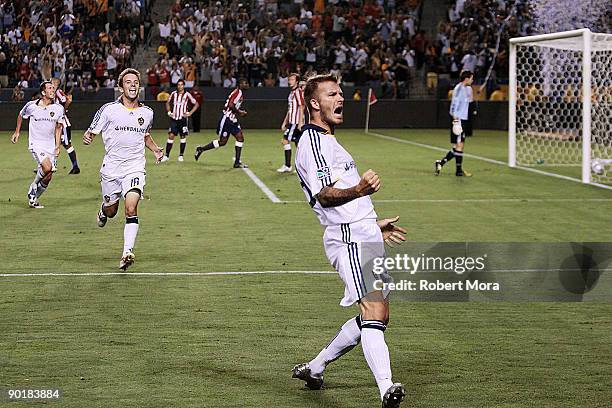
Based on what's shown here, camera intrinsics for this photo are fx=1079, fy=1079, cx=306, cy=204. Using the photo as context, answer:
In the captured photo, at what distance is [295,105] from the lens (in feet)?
76.1

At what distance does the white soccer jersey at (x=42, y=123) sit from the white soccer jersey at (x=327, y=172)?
1173 centimetres

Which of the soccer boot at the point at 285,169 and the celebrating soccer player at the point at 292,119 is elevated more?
the celebrating soccer player at the point at 292,119

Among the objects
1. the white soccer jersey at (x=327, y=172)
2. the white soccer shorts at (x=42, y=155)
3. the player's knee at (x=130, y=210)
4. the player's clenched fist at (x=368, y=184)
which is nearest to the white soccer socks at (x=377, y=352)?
the white soccer jersey at (x=327, y=172)

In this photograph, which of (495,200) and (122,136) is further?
(495,200)

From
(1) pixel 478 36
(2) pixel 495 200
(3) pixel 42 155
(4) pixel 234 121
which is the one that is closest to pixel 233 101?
(4) pixel 234 121

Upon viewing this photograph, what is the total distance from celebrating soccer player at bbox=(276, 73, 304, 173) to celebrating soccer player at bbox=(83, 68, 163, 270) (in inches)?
417

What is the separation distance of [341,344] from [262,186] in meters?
13.4

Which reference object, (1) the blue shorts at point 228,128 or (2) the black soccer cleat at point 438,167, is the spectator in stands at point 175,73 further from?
(2) the black soccer cleat at point 438,167

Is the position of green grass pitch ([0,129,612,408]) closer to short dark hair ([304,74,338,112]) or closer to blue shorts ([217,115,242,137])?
short dark hair ([304,74,338,112])

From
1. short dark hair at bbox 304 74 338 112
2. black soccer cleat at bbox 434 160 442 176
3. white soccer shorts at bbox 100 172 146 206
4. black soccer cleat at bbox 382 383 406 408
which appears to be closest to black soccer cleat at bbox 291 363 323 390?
black soccer cleat at bbox 382 383 406 408

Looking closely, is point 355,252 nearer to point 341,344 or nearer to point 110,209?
point 341,344

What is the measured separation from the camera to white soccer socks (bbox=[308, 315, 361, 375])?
254 inches

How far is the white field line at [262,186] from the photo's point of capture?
17.8 meters

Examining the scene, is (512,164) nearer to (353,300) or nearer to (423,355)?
(423,355)
